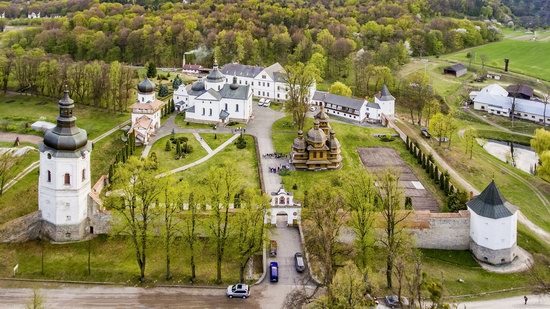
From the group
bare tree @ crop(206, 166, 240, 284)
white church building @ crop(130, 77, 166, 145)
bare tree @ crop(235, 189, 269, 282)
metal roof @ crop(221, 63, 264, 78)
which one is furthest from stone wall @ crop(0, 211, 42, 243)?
metal roof @ crop(221, 63, 264, 78)

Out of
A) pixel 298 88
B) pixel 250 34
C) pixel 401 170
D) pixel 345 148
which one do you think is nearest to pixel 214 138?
pixel 298 88

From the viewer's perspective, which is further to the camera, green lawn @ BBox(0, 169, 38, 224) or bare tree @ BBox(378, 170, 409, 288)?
green lawn @ BBox(0, 169, 38, 224)

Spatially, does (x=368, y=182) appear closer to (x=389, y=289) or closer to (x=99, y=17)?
(x=389, y=289)

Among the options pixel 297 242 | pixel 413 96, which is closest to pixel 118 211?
pixel 297 242

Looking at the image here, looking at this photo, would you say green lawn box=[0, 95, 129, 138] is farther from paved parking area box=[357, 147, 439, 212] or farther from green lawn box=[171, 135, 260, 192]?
paved parking area box=[357, 147, 439, 212]

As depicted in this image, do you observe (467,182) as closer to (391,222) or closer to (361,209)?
(391,222)

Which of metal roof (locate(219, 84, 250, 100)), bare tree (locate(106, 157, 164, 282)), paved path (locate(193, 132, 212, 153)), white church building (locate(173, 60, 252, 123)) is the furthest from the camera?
metal roof (locate(219, 84, 250, 100))
